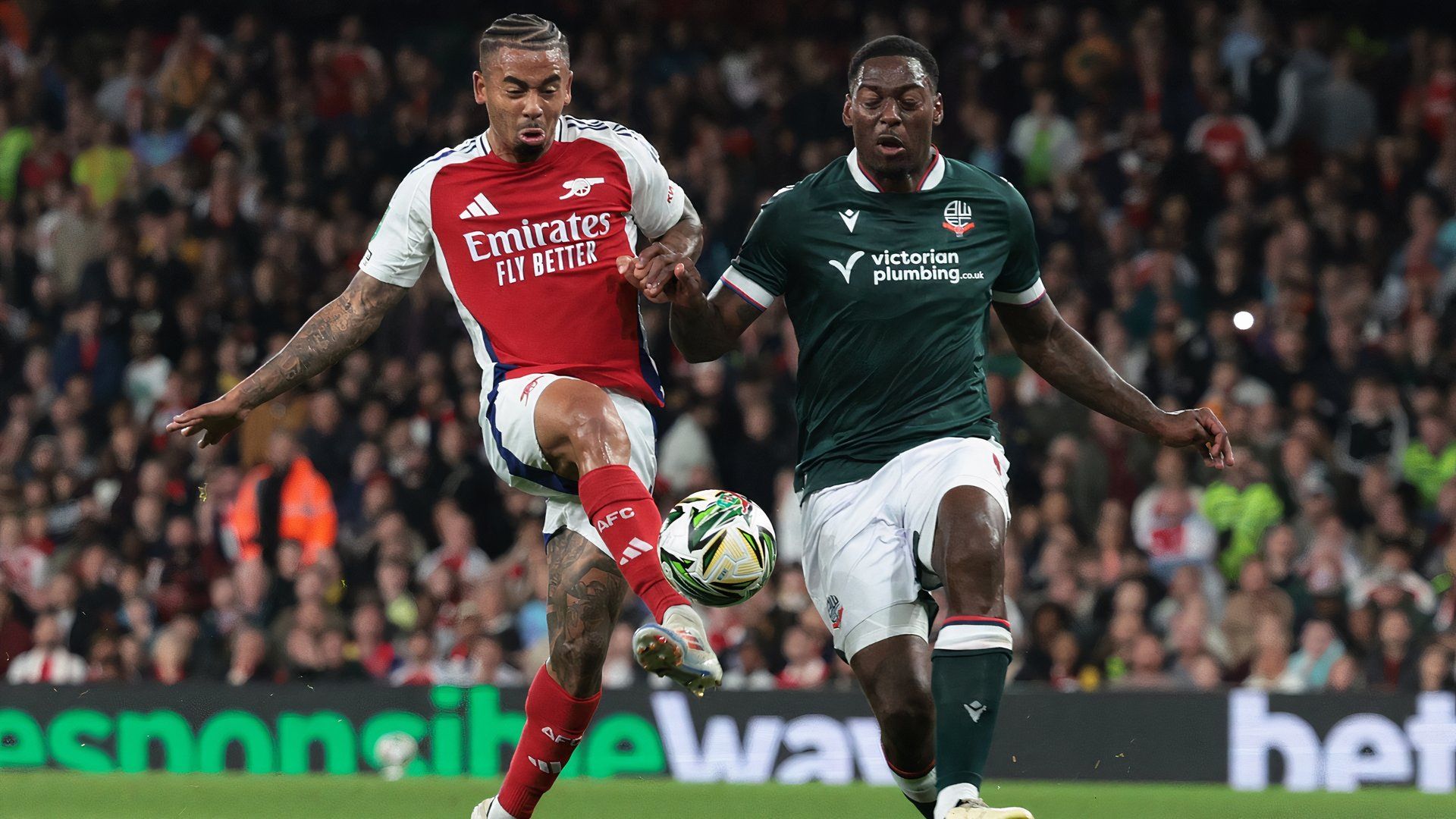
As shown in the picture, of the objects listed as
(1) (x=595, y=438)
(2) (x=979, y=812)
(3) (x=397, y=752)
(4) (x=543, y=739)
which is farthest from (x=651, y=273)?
(3) (x=397, y=752)

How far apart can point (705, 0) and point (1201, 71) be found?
428 cm

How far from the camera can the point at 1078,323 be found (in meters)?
12.9

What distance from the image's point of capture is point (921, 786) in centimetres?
A: 614

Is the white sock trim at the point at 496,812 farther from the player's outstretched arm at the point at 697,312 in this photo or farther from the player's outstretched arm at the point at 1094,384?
the player's outstretched arm at the point at 1094,384

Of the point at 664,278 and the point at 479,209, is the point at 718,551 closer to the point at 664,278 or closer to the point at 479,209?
the point at 664,278

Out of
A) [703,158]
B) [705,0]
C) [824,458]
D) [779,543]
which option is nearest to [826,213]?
[824,458]

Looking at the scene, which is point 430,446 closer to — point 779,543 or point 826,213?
point 779,543

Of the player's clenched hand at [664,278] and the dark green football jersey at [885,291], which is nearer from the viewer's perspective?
the player's clenched hand at [664,278]

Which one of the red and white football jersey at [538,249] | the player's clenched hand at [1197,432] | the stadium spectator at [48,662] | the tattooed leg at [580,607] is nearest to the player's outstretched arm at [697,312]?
the red and white football jersey at [538,249]

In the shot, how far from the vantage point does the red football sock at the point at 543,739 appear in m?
6.50

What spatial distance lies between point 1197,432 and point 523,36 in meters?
2.56

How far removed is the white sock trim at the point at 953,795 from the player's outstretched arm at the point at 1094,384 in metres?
1.59

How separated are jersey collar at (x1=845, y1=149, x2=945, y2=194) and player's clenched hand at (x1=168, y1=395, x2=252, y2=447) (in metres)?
2.09

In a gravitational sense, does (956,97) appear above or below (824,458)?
above
